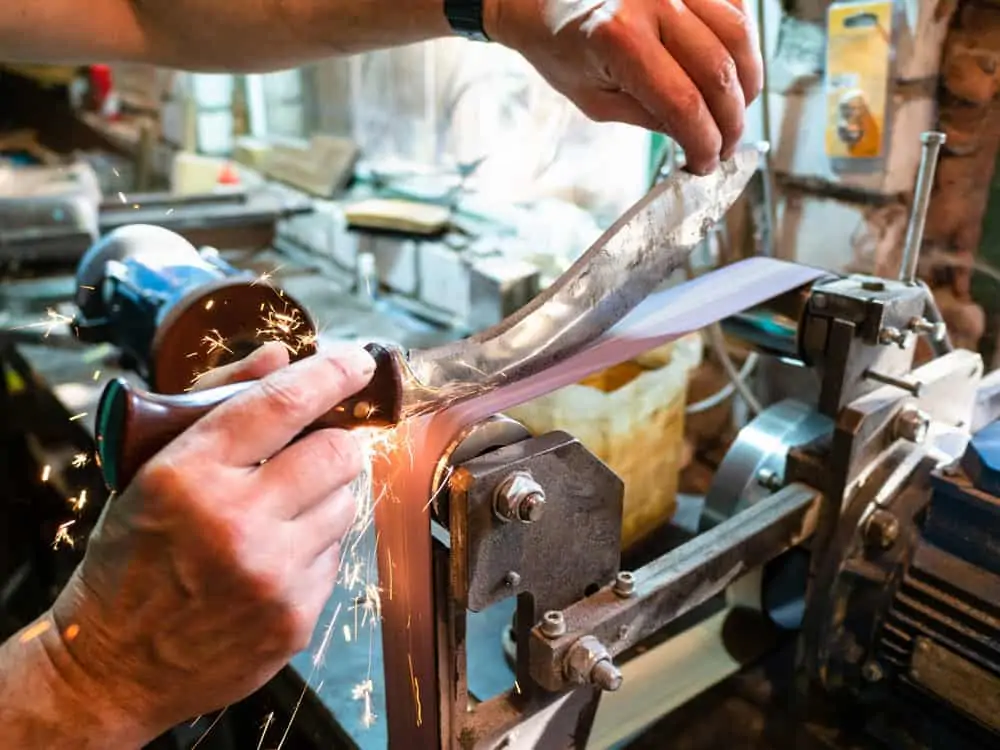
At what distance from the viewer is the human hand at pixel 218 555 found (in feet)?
1.55

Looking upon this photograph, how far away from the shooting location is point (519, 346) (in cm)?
67

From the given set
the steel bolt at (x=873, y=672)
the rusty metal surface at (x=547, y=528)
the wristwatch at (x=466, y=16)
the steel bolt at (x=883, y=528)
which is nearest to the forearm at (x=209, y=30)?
the wristwatch at (x=466, y=16)

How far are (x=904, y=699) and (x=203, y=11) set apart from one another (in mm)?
1075

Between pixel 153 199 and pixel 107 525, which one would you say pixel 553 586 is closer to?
pixel 107 525

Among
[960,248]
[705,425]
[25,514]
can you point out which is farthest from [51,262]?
[960,248]

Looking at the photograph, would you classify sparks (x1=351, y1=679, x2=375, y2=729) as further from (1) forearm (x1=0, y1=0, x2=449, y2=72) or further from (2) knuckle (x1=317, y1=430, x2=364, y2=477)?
(1) forearm (x1=0, y1=0, x2=449, y2=72)

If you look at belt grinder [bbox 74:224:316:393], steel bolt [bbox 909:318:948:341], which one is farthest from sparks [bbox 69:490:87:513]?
steel bolt [bbox 909:318:948:341]

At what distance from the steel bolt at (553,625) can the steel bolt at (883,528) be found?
339 mm

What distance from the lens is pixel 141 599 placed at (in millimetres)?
497

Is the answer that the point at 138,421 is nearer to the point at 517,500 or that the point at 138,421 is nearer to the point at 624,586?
the point at 517,500

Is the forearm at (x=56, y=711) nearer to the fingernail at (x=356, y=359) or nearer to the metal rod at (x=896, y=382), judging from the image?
the fingernail at (x=356, y=359)

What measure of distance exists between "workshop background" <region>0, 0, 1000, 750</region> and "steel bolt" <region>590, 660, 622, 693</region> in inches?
9.6

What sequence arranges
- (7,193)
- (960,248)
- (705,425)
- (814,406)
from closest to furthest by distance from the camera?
(814,406)
(960,248)
(705,425)
(7,193)

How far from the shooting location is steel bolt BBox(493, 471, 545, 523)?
55 cm
